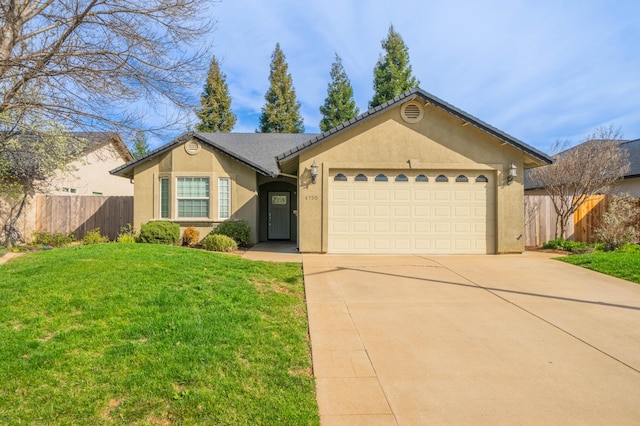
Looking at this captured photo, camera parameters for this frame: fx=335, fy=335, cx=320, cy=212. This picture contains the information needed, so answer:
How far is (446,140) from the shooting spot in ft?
35.3

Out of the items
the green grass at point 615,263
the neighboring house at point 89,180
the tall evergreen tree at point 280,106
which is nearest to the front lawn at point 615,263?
the green grass at point 615,263

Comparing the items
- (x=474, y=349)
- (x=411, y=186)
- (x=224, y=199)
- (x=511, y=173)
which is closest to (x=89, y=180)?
(x=224, y=199)

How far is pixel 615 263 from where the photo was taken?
831cm

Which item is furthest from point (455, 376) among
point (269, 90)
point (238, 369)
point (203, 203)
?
point (269, 90)

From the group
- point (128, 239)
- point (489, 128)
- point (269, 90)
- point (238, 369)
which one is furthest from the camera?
point (269, 90)

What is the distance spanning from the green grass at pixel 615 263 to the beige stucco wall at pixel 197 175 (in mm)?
10397

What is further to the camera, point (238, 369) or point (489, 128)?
point (489, 128)

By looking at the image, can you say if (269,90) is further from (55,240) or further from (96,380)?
(96,380)

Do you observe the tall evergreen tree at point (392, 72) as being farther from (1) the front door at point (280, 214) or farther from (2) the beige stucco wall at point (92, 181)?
(2) the beige stucco wall at point (92, 181)

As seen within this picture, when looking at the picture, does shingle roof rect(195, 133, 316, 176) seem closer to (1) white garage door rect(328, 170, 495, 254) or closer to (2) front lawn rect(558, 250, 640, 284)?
(1) white garage door rect(328, 170, 495, 254)

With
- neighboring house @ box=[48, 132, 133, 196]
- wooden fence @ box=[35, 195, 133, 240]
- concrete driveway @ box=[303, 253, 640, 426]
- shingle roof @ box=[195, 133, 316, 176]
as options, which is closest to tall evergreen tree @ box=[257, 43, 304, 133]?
shingle roof @ box=[195, 133, 316, 176]

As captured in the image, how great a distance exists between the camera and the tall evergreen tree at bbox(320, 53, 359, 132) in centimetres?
3039

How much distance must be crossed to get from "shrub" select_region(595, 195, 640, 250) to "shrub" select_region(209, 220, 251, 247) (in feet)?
40.2

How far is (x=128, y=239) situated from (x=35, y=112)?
5784 mm
